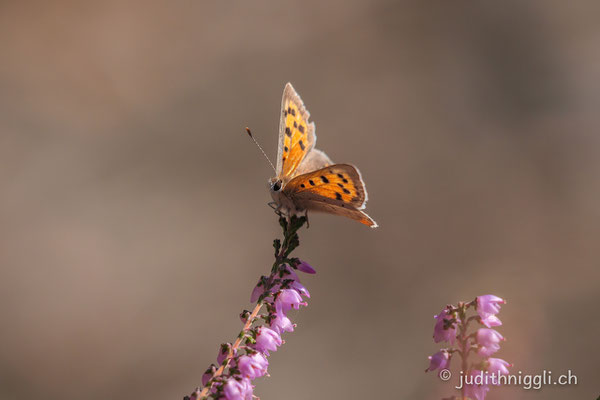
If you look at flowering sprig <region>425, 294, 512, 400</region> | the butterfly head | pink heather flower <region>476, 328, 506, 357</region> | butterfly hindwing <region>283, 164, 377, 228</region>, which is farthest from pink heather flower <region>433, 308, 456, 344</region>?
the butterfly head

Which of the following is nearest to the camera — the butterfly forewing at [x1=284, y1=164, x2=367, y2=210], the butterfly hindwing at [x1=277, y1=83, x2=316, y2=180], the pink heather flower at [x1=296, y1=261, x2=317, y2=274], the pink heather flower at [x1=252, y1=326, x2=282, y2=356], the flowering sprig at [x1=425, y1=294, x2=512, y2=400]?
the flowering sprig at [x1=425, y1=294, x2=512, y2=400]

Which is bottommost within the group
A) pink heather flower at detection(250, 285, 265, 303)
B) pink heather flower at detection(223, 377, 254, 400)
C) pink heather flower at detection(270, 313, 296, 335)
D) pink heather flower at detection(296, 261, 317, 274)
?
pink heather flower at detection(223, 377, 254, 400)

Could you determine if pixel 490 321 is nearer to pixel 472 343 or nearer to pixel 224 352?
pixel 472 343

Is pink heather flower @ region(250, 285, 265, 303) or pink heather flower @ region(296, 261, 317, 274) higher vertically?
pink heather flower @ region(296, 261, 317, 274)

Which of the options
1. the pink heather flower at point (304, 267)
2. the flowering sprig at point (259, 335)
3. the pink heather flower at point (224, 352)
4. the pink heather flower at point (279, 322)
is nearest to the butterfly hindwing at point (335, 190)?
the flowering sprig at point (259, 335)

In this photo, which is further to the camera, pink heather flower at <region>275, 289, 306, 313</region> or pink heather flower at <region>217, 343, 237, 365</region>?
pink heather flower at <region>275, 289, 306, 313</region>

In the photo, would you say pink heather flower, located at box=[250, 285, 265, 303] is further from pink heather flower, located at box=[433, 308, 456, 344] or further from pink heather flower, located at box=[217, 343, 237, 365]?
pink heather flower, located at box=[433, 308, 456, 344]
